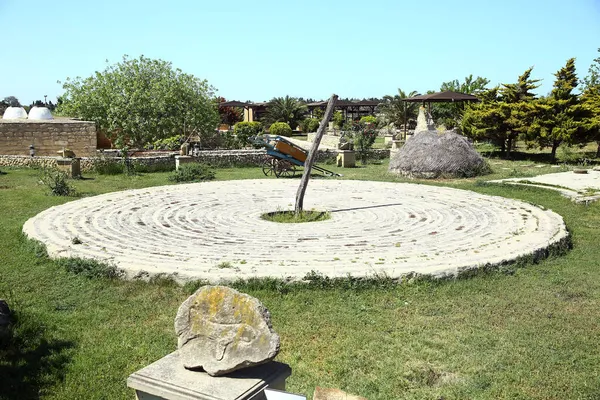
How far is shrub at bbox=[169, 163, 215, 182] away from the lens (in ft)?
52.6

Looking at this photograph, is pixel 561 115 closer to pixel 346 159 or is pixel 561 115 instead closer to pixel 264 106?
pixel 346 159

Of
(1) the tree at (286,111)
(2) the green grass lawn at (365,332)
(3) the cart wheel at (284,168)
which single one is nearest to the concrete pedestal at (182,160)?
(3) the cart wheel at (284,168)

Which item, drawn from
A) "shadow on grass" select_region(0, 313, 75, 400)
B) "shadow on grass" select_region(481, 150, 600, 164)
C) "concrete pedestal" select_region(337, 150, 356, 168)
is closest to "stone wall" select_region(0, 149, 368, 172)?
"concrete pedestal" select_region(337, 150, 356, 168)

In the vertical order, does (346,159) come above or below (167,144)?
below

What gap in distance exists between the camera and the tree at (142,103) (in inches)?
1025

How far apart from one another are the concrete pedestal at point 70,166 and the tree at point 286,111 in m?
29.7

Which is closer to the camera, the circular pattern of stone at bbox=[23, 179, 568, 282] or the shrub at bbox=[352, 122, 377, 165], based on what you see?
the circular pattern of stone at bbox=[23, 179, 568, 282]

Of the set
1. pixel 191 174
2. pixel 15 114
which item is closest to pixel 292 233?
pixel 191 174

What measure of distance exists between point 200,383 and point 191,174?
13.7 meters

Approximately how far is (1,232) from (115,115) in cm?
1786

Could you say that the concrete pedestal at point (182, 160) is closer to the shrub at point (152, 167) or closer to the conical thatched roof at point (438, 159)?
the shrub at point (152, 167)

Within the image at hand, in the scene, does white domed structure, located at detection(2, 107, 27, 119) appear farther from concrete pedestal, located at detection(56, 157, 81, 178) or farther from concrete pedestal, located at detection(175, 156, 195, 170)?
concrete pedestal, located at detection(175, 156, 195, 170)

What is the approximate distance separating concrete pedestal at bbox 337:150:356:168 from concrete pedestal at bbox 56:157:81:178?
30.6 feet

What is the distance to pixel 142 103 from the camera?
26.2 m
